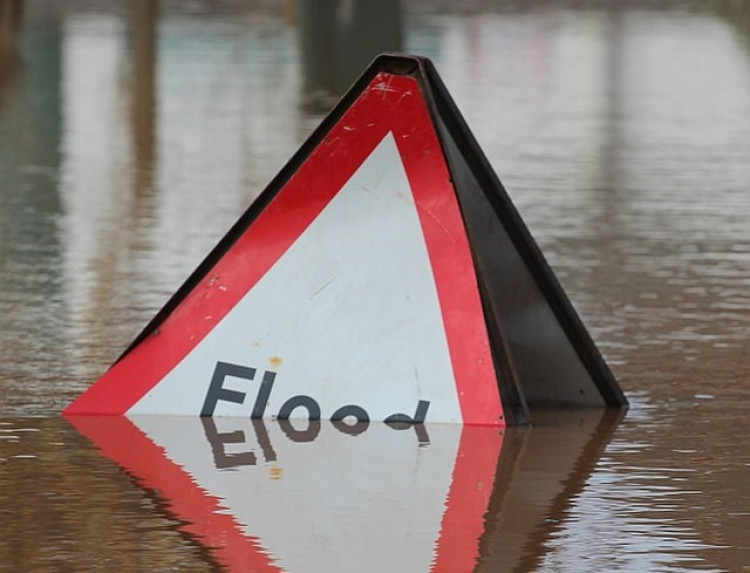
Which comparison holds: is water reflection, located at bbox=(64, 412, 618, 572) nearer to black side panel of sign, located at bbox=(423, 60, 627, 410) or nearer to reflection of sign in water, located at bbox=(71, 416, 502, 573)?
reflection of sign in water, located at bbox=(71, 416, 502, 573)

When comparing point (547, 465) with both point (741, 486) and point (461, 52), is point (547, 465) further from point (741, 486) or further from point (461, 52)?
point (461, 52)

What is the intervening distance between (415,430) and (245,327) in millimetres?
698

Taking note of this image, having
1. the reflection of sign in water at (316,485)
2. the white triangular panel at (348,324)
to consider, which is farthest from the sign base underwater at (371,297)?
the reflection of sign in water at (316,485)

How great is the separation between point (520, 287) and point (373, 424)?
734mm

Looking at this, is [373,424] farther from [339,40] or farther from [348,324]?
[339,40]

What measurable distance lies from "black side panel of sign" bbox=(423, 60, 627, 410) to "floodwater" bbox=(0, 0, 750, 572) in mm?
175

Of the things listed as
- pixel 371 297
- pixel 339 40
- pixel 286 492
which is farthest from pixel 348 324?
pixel 339 40

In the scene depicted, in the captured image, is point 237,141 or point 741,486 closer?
point 741,486

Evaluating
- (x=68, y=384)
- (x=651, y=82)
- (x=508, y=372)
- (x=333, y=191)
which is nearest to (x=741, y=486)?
(x=508, y=372)

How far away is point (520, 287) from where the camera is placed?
25.3 ft

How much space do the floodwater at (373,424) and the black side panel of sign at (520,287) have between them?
0.18m

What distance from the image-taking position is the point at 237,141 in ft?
60.5

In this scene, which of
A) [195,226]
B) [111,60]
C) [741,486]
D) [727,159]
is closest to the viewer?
[741,486]

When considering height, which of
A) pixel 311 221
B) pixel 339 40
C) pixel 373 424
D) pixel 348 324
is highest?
pixel 311 221
